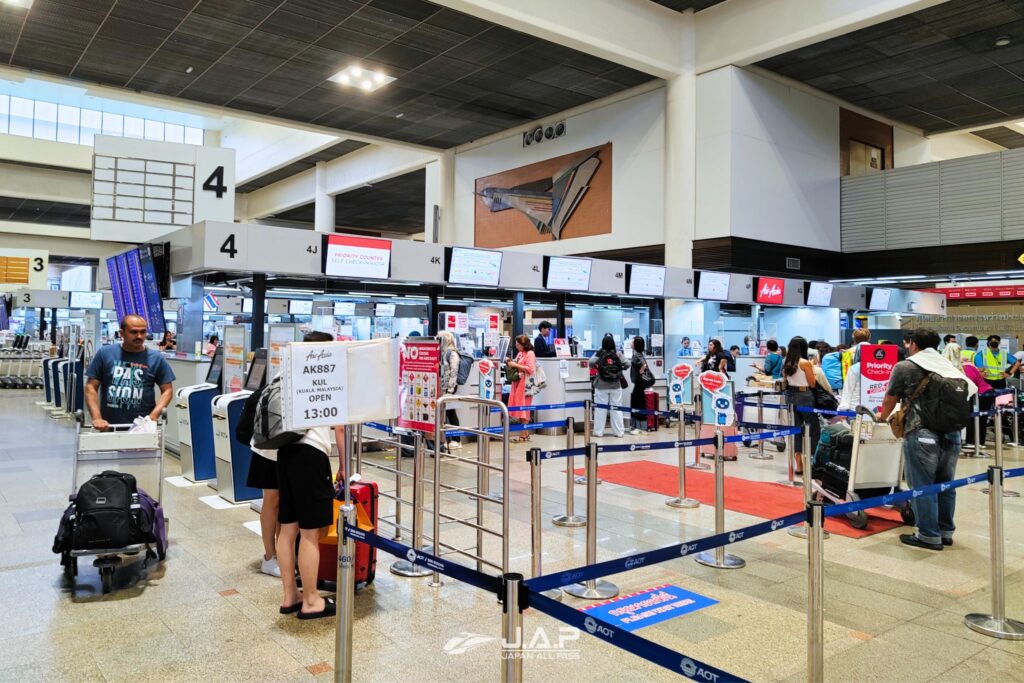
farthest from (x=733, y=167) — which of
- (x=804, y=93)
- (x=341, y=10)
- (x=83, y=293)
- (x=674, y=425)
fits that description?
(x=83, y=293)

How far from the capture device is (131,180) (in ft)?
29.7

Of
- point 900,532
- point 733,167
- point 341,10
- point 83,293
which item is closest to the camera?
point 900,532

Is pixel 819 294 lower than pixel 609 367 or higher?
higher

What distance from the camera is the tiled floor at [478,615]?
124 inches

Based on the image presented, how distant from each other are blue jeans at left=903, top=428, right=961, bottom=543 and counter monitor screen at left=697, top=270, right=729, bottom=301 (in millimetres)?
8499

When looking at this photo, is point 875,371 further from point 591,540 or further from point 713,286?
point 713,286

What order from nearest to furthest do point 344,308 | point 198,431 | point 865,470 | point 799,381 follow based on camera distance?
point 865,470, point 198,431, point 799,381, point 344,308

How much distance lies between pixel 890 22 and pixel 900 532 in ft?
33.9

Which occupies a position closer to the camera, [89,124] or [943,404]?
[943,404]

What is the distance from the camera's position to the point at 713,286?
13.6 meters

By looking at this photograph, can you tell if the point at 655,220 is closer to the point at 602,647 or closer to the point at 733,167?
the point at 733,167

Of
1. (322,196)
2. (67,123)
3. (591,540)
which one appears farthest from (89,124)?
(591,540)

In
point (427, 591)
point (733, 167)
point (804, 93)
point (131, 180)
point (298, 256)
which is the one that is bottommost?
point (427, 591)

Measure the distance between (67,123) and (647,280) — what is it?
2252 centimetres
